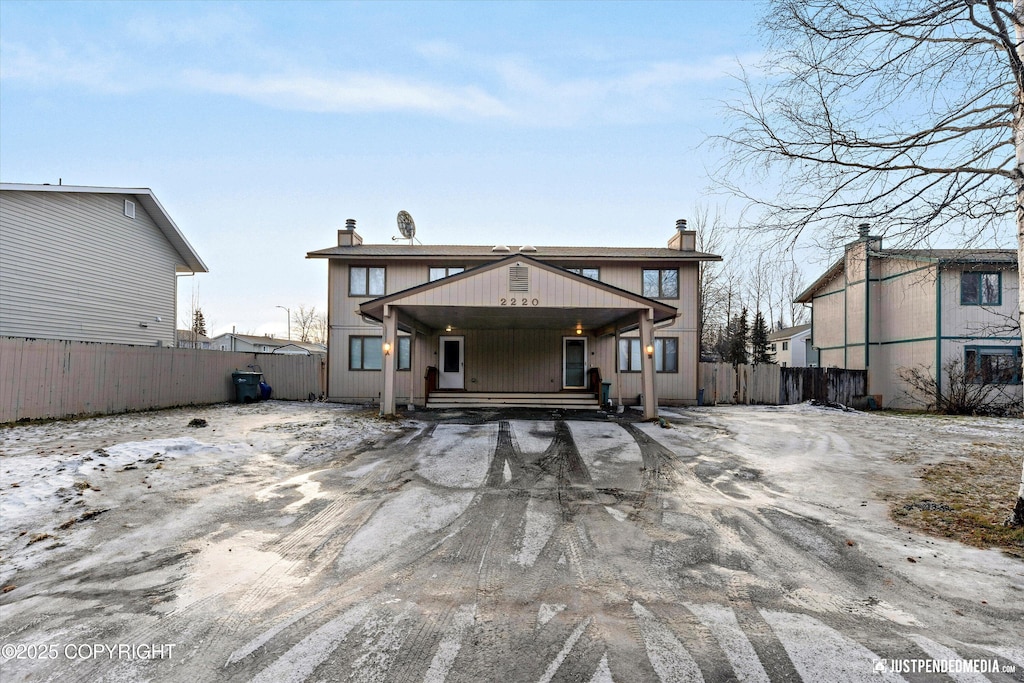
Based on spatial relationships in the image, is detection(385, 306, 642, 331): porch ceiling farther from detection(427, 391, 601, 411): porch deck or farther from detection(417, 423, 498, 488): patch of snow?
detection(417, 423, 498, 488): patch of snow

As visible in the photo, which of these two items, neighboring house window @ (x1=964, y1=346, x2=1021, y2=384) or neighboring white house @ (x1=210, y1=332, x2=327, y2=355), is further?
neighboring white house @ (x1=210, y1=332, x2=327, y2=355)

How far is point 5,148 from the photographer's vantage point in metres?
17.6

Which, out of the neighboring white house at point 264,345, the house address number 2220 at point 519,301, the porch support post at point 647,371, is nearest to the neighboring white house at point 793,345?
the porch support post at point 647,371

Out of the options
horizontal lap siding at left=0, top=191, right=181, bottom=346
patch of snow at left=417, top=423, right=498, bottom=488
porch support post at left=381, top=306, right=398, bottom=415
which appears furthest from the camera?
horizontal lap siding at left=0, top=191, right=181, bottom=346

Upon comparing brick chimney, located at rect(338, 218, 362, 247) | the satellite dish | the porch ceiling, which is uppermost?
the satellite dish

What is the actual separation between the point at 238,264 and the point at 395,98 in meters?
33.1

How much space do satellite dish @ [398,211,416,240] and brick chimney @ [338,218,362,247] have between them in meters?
2.44

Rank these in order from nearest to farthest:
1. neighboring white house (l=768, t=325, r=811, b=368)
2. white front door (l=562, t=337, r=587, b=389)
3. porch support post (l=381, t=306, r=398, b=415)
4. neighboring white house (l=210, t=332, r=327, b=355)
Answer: porch support post (l=381, t=306, r=398, b=415) → white front door (l=562, t=337, r=587, b=389) → neighboring white house (l=768, t=325, r=811, b=368) → neighboring white house (l=210, t=332, r=327, b=355)

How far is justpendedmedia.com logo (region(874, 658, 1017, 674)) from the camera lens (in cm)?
271

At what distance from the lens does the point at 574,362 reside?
17.1m

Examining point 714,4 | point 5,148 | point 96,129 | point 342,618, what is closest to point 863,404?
point 714,4

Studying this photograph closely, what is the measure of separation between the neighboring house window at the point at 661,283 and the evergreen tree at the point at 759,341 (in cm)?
2359

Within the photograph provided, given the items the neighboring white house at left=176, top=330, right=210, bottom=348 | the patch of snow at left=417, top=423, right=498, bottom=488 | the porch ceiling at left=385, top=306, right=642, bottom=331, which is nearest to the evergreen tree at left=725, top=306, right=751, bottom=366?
the porch ceiling at left=385, top=306, right=642, bottom=331

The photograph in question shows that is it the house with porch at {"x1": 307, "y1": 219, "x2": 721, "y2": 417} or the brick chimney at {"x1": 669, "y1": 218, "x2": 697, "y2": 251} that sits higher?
the brick chimney at {"x1": 669, "y1": 218, "x2": 697, "y2": 251}
